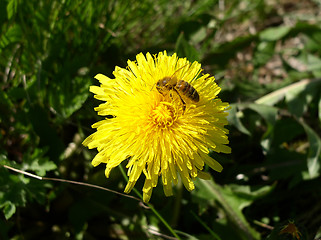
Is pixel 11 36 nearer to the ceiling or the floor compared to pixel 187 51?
nearer to the ceiling

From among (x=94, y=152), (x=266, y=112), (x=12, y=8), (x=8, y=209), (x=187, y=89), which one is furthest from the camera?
(x=266, y=112)

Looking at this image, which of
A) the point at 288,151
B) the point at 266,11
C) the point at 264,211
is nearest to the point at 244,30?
the point at 266,11

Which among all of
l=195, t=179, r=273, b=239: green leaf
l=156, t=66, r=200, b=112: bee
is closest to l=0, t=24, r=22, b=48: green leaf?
l=156, t=66, r=200, b=112: bee

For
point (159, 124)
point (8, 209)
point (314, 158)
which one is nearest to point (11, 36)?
point (8, 209)

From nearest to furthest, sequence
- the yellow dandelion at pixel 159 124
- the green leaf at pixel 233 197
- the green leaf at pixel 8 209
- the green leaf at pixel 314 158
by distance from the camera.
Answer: the yellow dandelion at pixel 159 124 → the green leaf at pixel 8 209 → the green leaf at pixel 233 197 → the green leaf at pixel 314 158

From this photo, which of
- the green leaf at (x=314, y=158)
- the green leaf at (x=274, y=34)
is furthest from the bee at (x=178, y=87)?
the green leaf at (x=274, y=34)

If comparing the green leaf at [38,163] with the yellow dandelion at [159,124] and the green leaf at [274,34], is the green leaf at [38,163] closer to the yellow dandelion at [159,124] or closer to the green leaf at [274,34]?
the yellow dandelion at [159,124]

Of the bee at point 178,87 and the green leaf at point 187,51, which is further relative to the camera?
the green leaf at point 187,51

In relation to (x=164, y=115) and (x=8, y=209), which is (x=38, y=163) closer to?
(x=8, y=209)

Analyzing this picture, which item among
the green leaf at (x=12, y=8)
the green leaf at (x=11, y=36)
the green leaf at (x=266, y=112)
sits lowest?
the green leaf at (x=266, y=112)
